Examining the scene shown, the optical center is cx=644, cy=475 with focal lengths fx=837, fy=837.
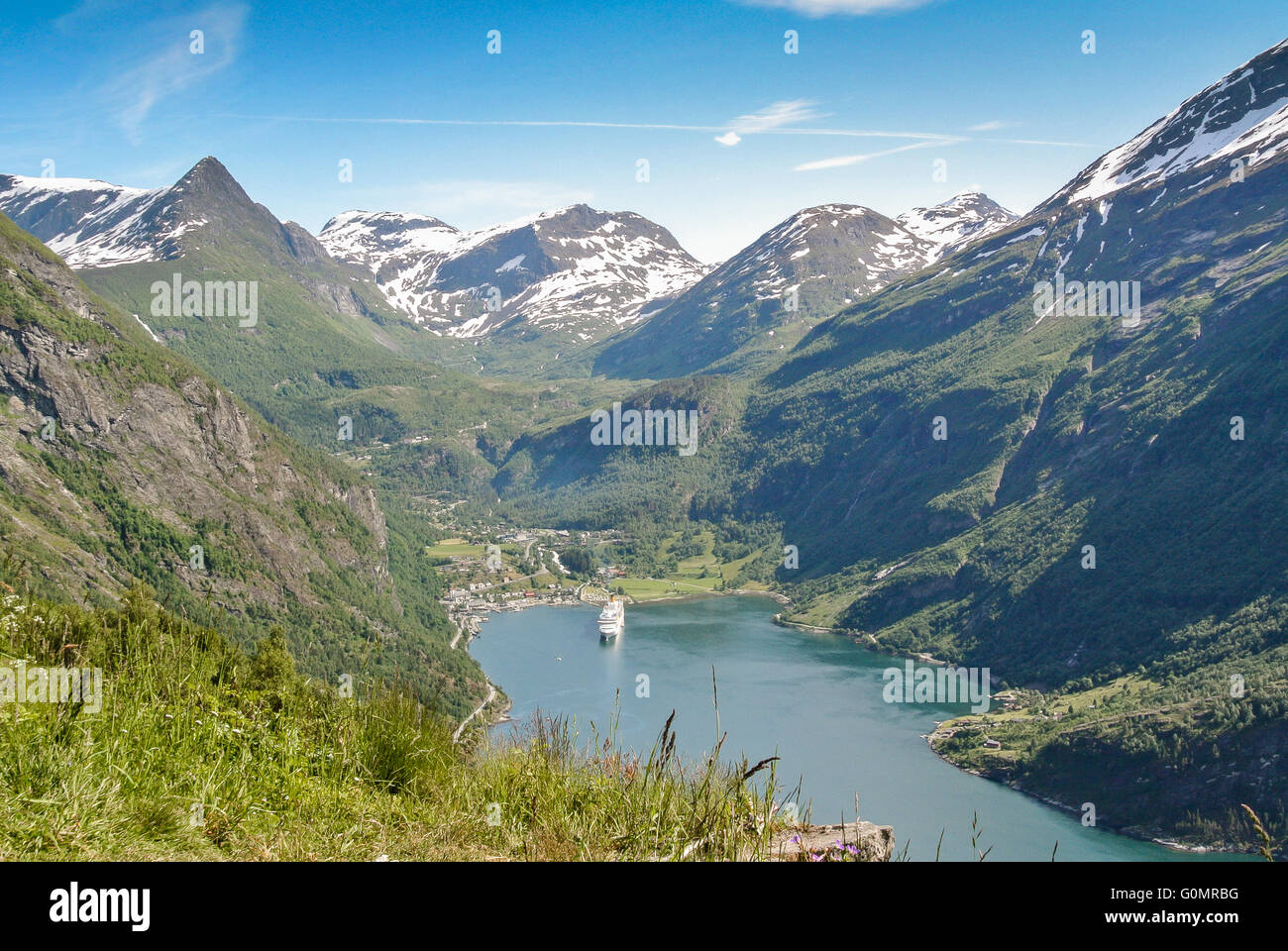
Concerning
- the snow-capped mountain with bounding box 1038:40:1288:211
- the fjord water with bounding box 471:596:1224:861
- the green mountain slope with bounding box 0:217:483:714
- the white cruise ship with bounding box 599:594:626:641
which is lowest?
the fjord water with bounding box 471:596:1224:861

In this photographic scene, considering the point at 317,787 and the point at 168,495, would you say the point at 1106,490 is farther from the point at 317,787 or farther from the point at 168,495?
the point at 317,787

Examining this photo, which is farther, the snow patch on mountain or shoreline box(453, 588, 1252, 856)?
the snow patch on mountain

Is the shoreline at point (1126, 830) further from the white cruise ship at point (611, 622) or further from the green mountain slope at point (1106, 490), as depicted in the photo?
the white cruise ship at point (611, 622)

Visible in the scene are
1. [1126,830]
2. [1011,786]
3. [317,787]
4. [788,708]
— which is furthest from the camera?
[788,708]

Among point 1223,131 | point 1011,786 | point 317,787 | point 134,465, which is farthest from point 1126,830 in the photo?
point 1223,131

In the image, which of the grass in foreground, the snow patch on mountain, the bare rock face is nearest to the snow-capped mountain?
the snow patch on mountain

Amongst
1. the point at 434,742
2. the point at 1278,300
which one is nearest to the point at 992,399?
the point at 1278,300

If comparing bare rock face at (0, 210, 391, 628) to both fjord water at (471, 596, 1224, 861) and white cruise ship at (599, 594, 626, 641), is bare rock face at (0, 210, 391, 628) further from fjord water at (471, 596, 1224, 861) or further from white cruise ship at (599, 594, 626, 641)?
white cruise ship at (599, 594, 626, 641)

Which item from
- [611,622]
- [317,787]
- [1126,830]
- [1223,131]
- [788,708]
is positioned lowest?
[1126,830]
